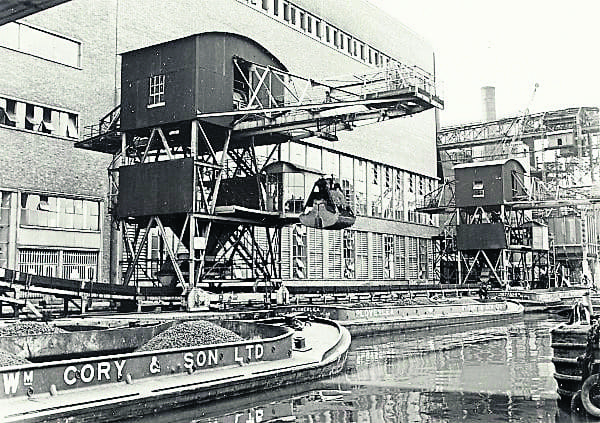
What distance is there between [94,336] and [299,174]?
19.9 m

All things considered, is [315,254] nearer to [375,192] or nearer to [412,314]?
[375,192]

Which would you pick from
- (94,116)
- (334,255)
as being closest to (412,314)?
(334,255)

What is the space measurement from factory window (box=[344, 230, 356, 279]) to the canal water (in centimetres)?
2724

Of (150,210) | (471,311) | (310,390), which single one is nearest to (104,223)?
(150,210)

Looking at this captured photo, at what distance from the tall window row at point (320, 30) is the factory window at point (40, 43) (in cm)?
1253

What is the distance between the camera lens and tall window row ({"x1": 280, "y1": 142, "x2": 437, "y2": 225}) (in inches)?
1962

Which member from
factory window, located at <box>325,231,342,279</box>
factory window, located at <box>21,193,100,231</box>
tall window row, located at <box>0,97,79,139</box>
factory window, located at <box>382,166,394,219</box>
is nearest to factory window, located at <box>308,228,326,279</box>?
factory window, located at <box>325,231,342,279</box>

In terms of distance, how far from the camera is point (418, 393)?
15.6m

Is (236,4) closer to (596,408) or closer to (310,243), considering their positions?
(310,243)

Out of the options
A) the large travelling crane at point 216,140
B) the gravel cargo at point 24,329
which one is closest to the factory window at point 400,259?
the large travelling crane at point 216,140

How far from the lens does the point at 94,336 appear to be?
1479 centimetres

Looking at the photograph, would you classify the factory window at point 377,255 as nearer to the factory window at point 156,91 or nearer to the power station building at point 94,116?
the power station building at point 94,116

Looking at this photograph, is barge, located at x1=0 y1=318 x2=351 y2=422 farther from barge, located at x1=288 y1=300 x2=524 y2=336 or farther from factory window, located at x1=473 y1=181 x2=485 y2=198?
factory window, located at x1=473 y1=181 x2=485 y2=198

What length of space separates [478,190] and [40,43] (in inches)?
1482
